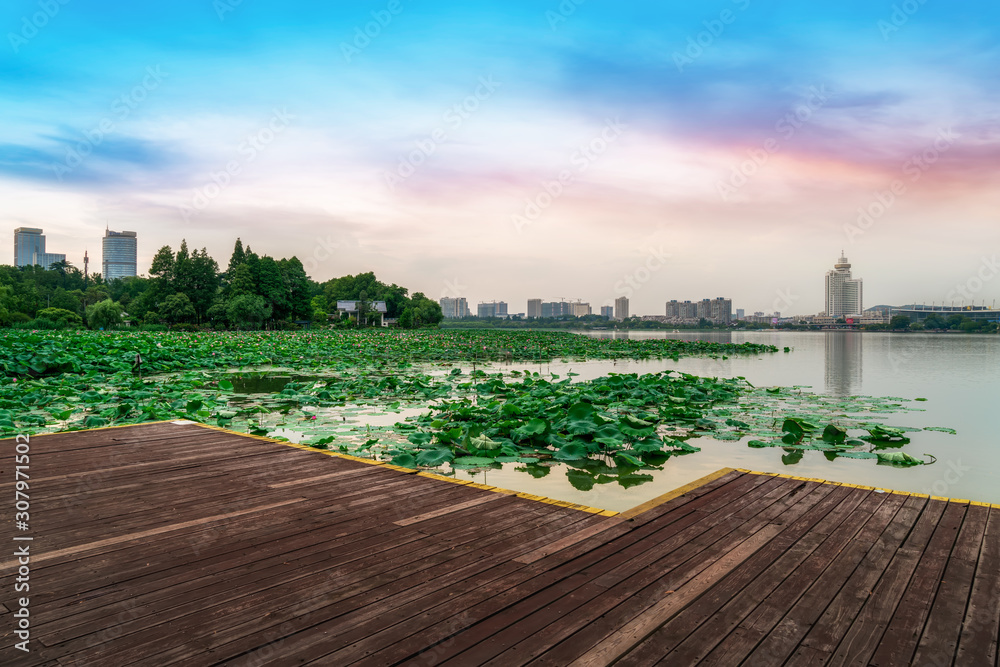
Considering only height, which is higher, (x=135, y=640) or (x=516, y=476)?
(x=135, y=640)

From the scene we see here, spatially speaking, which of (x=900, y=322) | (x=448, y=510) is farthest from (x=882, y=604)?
(x=900, y=322)

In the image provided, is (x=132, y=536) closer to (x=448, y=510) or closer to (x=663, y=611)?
(x=448, y=510)

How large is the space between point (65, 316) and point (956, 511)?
5589cm

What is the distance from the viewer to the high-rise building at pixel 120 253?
129 metres

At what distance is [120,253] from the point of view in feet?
433

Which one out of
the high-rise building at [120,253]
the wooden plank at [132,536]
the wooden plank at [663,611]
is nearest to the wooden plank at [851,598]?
the wooden plank at [663,611]

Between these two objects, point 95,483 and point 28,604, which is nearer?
point 28,604

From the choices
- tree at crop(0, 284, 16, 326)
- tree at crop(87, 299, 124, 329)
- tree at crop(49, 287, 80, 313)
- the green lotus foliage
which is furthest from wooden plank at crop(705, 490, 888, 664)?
tree at crop(49, 287, 80, 313)

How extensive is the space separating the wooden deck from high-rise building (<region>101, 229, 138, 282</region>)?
149 m

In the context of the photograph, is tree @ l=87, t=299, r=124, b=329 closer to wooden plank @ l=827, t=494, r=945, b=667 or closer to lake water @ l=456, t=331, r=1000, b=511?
lake water @ l=456, t=331, r=1000, b=511

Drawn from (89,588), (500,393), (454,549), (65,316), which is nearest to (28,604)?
(89,588)

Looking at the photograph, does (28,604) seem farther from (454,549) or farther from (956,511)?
(956,511)

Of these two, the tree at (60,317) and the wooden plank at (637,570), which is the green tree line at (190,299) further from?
the wooden plank at (637,570)

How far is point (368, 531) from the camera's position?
3.10 m
